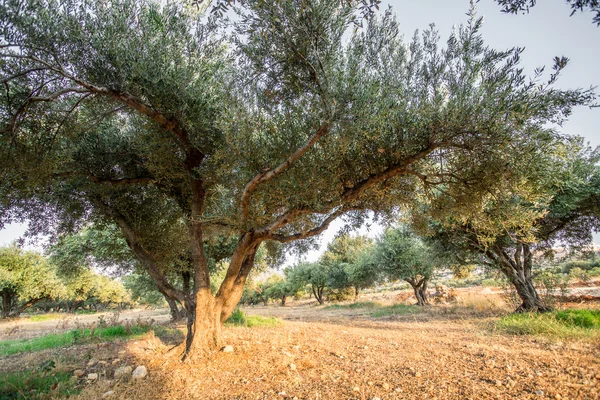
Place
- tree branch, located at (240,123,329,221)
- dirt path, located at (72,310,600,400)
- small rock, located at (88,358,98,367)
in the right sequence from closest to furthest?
dirt path, located at (72,310,600,400)
tree branch, located at (240,123,329,221)
small rock, located at (88,358,98,367)

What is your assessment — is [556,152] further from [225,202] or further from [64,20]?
[64,20]

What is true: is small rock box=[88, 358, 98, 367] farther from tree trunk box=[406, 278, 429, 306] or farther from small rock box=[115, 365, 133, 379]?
tree trunk box=[406, 278, 429, 306]

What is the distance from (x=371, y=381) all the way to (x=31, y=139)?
8.15 m

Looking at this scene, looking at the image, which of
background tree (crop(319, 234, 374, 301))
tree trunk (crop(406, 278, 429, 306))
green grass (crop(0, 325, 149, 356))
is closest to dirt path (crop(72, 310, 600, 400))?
green grass (crop(0, 325, 149, 356))

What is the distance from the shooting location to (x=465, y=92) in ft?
17.4

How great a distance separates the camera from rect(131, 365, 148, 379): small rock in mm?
5117

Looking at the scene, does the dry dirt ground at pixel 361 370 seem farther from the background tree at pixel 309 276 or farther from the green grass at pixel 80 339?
the background tree at pixel 309 276

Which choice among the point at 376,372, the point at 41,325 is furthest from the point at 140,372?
the point at 41,325

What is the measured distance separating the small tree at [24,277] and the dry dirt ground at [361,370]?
3291 cm

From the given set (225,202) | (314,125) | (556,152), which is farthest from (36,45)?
(556,152)

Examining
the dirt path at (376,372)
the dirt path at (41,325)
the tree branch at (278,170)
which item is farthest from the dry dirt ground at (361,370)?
the dirt path at (41,325)

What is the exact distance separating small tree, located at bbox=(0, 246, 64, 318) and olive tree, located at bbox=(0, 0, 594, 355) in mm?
32231

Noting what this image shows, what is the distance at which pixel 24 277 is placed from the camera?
3086 centimetres

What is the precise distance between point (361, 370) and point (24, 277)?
135 ft
